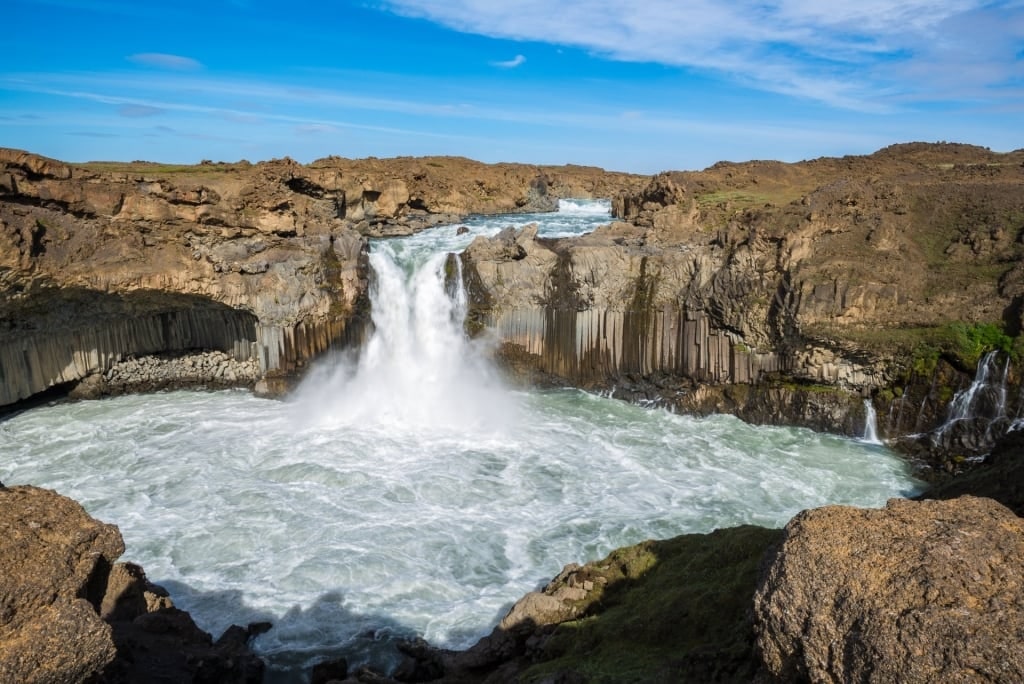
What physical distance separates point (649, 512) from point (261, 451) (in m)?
11.1

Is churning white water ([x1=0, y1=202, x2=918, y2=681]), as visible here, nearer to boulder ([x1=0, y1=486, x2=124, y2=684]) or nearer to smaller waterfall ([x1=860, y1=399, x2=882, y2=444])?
smaller waterfall ([x1=860, y1=399, x2=882, y2=444])

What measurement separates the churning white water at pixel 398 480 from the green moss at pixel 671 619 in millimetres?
4149

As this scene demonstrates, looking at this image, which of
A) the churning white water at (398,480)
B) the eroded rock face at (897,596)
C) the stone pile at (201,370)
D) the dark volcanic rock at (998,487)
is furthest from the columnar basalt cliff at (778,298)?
the eroded rock face at (897,596)

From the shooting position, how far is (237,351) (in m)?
26.3

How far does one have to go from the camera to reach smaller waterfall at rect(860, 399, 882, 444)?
2038cm

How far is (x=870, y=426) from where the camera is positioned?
2053cm

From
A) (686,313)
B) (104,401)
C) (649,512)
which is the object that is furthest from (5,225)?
(686,313)

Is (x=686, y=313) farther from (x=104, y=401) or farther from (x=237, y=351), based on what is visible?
(x=104, y=401)

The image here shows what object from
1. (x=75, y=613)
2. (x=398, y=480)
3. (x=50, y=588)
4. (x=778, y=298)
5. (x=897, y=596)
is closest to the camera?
(x=897, y=596)

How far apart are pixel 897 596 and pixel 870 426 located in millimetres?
17891

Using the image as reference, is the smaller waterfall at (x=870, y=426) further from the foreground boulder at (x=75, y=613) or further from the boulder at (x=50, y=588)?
the boulder at (x=50, y=588)

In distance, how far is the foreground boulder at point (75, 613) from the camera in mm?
5359

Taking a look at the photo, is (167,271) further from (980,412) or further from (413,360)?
(980,412)

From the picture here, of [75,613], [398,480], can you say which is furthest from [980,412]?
[75,613]
